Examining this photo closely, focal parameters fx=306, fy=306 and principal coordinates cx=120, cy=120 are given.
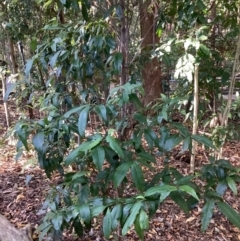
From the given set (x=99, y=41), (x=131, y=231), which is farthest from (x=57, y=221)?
(x=131, y=231)

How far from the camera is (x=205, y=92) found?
7.94ft

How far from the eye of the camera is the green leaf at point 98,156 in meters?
0.87

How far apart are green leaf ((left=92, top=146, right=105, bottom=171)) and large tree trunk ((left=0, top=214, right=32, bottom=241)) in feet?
3.71

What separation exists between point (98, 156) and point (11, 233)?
1224 millimetres

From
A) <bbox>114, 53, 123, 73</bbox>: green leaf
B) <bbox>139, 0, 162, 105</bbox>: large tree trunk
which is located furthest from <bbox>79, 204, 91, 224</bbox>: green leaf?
<bbox>139, 0, 162, 105</bbox>: large tree trunk

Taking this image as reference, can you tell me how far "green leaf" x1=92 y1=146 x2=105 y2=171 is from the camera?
87 centimetres

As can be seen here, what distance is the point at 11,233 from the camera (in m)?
1.79

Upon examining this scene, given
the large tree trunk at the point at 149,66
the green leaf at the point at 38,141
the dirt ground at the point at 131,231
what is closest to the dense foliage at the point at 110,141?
the green leaf at the point at 38,141

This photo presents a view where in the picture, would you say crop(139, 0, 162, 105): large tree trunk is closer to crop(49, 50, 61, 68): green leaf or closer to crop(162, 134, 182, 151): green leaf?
crop(49, 50, 61, 68): green leaf

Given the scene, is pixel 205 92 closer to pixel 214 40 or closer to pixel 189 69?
pixel 214 40

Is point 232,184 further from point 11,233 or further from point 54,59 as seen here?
point 11,233

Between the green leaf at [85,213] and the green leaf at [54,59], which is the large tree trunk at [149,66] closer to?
the green leaf at [54,59]

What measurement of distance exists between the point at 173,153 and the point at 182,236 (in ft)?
4.37

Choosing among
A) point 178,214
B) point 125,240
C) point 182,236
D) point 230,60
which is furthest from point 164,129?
point 230,60
